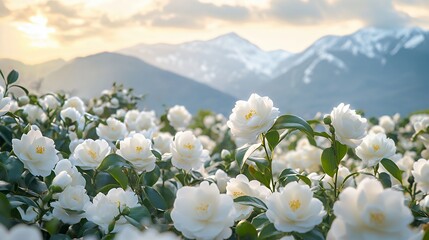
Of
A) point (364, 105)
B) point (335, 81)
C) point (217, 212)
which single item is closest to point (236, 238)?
point (217, 212)

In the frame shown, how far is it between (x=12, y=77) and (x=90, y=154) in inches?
27.3

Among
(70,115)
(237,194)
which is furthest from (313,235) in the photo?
(70,115)

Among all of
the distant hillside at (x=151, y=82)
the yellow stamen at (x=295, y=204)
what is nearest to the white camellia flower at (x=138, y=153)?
the yellow stamen at (x=295, y=204)

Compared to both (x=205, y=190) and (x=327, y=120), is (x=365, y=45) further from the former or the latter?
(x=205, y=190)

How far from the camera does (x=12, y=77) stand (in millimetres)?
2160

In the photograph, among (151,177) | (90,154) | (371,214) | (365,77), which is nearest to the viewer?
(371,214)

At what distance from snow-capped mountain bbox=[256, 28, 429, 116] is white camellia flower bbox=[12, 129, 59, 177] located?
171ft

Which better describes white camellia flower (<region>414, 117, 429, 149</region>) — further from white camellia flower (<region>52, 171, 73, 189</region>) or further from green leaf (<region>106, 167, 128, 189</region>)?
white camellia flower (<region>52, 171, 73, 189</region>)

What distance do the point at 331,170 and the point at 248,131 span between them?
27 cm

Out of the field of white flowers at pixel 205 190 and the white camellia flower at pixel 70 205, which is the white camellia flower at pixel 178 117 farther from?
the white camellia flower at pixel 70 205

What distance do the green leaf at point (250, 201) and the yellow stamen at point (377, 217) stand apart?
1.24ft

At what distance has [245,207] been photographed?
1.40m

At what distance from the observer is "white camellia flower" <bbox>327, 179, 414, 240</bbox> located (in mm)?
986

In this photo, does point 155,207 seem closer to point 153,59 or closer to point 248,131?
point 248,131
